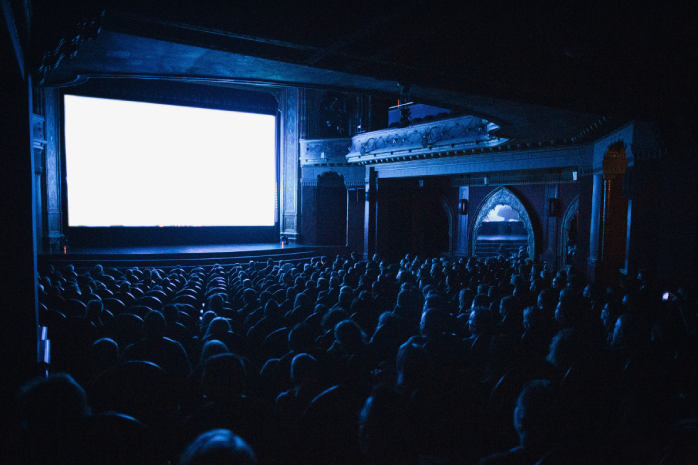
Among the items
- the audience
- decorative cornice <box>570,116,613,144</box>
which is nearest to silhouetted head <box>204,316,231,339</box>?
the audience

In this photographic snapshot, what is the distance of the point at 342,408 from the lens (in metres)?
2.51

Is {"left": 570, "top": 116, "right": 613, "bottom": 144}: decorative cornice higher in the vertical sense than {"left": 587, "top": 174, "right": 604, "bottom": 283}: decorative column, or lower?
higher

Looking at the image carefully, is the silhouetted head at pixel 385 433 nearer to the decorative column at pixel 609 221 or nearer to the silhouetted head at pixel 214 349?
the silhouetted head at pixel 214 349

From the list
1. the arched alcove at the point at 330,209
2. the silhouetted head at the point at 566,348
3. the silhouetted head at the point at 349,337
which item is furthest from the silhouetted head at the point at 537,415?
the arched alcove at the point at 330,209

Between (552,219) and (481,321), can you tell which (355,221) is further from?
(481,321)

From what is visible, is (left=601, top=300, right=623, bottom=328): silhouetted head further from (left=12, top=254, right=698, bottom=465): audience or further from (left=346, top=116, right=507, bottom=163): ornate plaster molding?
(left=346, top=116, right=507, bottom=163): ornate plaster molding

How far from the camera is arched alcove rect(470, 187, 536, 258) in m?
17.6

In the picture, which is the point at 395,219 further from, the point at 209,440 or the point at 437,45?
the point at 209,440

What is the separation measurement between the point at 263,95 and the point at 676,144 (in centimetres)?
1855

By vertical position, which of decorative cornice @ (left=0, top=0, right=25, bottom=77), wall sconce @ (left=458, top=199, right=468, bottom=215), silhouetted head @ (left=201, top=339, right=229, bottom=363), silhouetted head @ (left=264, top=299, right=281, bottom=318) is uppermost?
decorative cornice @ (left=0, top=0, right=25, bottom=77)

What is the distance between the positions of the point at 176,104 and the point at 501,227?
62.3ft

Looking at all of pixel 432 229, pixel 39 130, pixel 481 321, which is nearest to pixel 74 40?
pixel 481 321

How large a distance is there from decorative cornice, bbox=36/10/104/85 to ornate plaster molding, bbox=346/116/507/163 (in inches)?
389

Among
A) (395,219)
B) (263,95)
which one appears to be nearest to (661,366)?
(395,219)
